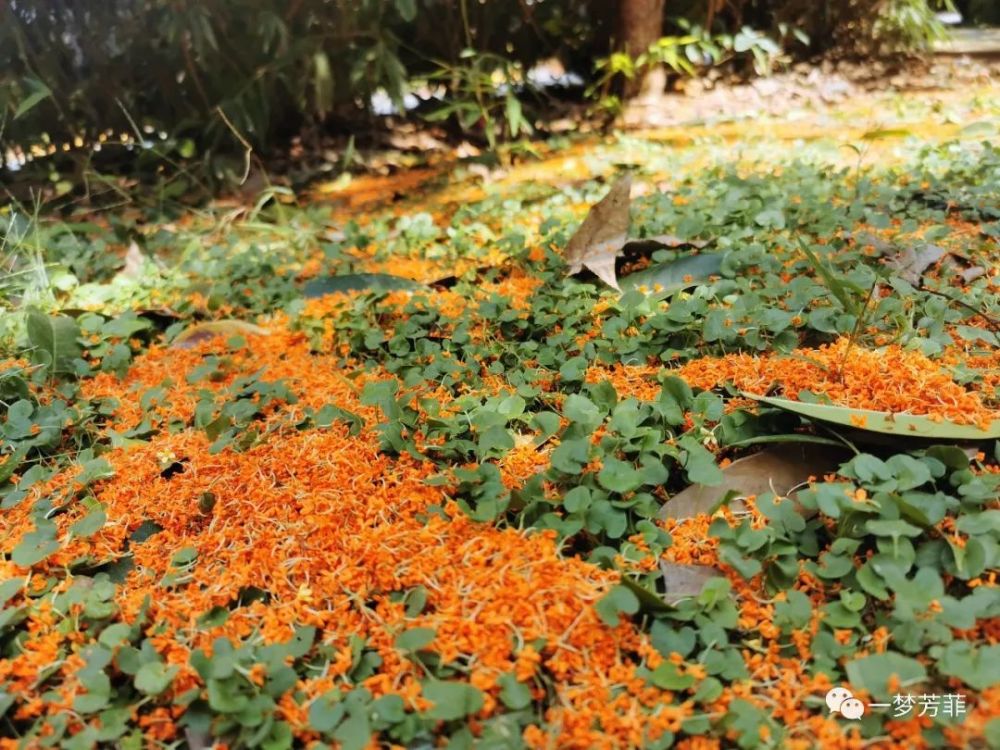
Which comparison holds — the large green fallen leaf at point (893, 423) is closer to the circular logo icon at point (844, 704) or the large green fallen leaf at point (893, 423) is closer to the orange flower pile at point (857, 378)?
the orange flower pile at point (857, 378)

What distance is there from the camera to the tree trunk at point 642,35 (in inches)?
170

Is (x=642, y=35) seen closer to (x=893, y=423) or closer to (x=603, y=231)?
(x=603, y=231)

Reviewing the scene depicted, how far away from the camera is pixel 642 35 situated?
4.39 m

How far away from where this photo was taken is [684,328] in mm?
1814

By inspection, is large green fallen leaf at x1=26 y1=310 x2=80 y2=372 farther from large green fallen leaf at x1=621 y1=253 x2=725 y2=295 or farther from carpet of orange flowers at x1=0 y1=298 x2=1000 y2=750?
large green fallen leaf at x1=621 y1=253 x2=725 y2=295

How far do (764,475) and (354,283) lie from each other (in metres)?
1.55

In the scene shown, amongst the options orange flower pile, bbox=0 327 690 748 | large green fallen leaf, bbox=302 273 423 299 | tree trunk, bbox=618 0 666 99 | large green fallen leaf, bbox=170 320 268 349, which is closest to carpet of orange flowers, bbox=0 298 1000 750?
orange flower pile, bbox=0 327 690 748

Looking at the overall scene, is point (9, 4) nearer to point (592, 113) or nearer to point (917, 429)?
point (592, 113)

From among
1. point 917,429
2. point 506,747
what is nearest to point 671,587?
point 506,747

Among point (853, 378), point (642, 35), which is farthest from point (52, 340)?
point (642, 35)

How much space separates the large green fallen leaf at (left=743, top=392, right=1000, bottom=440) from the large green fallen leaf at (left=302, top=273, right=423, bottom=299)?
142cm

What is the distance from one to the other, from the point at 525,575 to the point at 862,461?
624 mm

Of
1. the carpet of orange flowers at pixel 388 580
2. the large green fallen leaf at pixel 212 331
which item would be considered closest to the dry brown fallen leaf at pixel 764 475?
the carpet of orange flowers at pixel 388 580

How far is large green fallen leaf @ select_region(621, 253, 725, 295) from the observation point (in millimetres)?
2139
